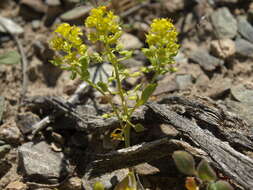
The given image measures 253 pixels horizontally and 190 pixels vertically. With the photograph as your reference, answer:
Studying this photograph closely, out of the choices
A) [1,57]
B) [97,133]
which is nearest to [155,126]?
[97,133]

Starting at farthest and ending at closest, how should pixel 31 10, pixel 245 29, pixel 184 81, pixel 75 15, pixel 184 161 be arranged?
pixel 31 10 < pixel 75 15 < pixel 245 29 < pixel 184 81 < pixel 184 161

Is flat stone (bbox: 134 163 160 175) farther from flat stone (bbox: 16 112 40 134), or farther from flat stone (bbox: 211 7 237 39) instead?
flat stone (bbox: 211 7 237 39)

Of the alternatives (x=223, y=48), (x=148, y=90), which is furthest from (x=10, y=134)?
(x=223, y=48)

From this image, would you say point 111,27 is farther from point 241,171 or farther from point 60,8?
point 60,8

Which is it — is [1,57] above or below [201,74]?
above

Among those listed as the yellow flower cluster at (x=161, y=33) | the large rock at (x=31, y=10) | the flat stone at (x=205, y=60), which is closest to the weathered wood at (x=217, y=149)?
the yellow flower cluster at (x=161, y=33)

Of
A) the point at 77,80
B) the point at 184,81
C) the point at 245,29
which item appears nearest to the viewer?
the point at 184,81

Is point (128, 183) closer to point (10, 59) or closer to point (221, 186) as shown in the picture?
point (221, 186)
